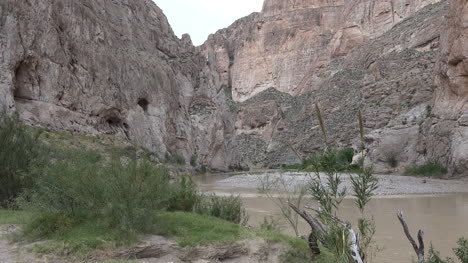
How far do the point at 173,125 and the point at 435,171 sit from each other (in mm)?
33644

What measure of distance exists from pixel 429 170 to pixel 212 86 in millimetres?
44683

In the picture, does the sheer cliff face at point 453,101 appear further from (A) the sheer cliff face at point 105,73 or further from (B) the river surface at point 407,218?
(A) the sheer cliff face at point 105,73

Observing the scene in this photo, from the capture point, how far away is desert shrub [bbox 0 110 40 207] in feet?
42.4

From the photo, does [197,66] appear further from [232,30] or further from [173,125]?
[232,30]

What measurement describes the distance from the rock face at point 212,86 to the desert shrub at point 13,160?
9.81m

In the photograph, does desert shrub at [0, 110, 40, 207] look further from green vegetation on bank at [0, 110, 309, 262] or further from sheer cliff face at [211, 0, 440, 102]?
sheer cliff face at [211, 0, 440, 102]

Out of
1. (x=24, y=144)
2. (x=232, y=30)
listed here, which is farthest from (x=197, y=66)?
(x=232, y=30)

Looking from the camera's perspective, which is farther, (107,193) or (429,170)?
(429,170)

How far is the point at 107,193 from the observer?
8852 millimetres

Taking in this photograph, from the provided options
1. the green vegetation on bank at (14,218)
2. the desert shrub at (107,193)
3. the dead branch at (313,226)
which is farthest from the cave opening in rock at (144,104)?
the dead branch at (313,226)

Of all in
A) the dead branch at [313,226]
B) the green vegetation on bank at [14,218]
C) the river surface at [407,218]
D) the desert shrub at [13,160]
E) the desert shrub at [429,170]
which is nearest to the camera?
the dead branch at [313,226]

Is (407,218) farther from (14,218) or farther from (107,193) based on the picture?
(14,218)

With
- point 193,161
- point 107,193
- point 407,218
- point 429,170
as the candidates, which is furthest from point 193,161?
point 107,193

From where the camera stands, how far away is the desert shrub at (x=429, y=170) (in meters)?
36.3
